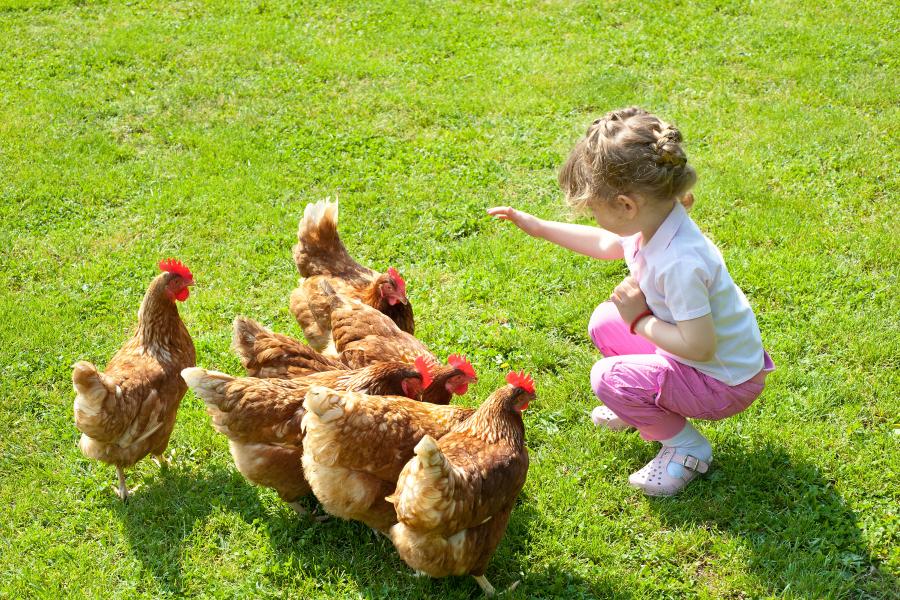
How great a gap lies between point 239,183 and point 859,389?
538 centimetres

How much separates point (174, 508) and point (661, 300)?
114 inches

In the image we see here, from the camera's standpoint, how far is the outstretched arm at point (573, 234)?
165 inches

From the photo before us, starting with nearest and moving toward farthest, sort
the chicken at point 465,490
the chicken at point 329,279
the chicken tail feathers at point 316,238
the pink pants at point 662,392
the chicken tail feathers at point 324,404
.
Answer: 1. the chicken at point 465,490
2. the chicken tail feathers at point 324,404
3. the pink pants at point 662,392
4. the chicken at point 329,279
5. the chicken tail feathers at point 316,238

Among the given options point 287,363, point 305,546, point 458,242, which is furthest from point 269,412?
point 458,242

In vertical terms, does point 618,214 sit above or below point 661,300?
above

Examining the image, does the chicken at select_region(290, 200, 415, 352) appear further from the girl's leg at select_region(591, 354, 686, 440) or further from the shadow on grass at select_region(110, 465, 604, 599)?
the girl's leg at select_region(591, 354, 686, 440)

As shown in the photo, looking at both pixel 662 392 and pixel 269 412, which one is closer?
pixel 269 412

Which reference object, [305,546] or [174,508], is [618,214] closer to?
[305,546]

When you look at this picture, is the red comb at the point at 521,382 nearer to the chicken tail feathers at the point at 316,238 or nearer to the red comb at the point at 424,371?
the red comb at the point at 424,371

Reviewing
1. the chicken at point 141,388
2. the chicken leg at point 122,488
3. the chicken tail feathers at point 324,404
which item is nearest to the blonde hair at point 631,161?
the chicken tail feathers at point 324,404

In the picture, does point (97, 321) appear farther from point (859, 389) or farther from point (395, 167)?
point (859, 389)

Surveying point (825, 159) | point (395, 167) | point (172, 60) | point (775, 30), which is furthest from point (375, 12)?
point (825, 159)

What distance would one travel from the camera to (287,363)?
4.14 meters

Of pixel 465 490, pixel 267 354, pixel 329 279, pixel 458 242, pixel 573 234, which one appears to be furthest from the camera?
pixel 458 242
